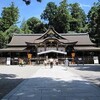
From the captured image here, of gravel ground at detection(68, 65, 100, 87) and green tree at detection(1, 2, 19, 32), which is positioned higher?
green tree at detection(1, 2, 19, 32)

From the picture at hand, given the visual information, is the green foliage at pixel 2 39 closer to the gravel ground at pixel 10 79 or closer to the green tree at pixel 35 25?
the green tree at pixel 35 25

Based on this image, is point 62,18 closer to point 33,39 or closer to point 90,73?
point 33,39

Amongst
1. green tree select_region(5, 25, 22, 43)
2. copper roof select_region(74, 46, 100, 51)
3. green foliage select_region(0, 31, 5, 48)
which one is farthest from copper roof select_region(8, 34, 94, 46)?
green tree select_region(5, 25, 22, 43)

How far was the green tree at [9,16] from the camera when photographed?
244ft

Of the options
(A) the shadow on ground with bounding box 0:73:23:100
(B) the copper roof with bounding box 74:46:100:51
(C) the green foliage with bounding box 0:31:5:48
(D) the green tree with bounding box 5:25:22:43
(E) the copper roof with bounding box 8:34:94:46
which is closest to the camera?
(A) the shadow on ground with bounding box 0:73:23:100

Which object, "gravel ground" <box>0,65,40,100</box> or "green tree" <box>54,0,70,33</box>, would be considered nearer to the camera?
"gravel ground" <box>0,65,40,100</box>

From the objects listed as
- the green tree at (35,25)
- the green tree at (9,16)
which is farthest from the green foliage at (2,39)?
the green tree at (35,25)

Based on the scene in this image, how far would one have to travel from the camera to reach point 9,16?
75.5 m

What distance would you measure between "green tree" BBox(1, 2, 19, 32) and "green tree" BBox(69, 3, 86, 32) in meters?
15.7

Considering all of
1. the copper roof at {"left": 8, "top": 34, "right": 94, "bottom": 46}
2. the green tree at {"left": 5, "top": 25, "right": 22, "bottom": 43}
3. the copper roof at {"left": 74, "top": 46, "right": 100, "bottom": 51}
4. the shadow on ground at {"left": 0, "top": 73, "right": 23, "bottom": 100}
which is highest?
the green tree at {"left": 5, "top": 25, "right": 22, "bottom": 43}

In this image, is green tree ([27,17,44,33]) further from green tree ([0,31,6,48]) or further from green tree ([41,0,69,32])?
green tree ([0,31,6,48])

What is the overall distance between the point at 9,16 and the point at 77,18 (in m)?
20.6

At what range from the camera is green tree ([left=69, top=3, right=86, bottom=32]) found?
8094 centimetres

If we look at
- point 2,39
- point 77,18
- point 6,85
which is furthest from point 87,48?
point 6,85
